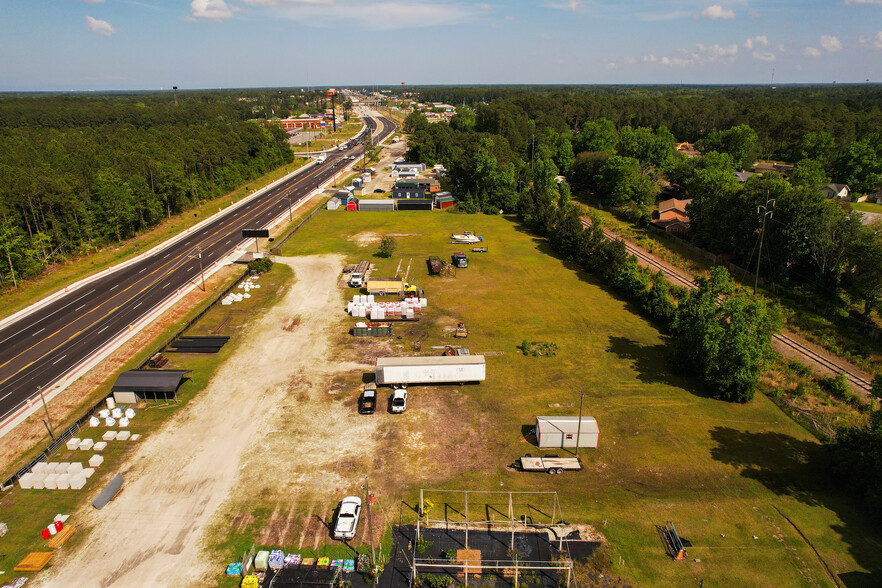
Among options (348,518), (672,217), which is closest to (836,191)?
(672,217)

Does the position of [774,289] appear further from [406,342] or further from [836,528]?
[406,342]

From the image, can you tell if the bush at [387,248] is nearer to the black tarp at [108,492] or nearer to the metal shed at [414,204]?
the metal shed at [414,204]

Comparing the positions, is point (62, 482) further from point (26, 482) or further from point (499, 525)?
point (499, 525)

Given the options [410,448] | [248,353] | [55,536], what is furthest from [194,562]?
[248,353]

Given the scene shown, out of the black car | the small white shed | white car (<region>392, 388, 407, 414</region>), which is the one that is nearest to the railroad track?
the small white shed

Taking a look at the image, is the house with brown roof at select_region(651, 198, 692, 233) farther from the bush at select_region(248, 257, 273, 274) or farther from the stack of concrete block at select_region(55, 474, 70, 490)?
the stack of concrete block at select_region(55, 474, 70, 490)
